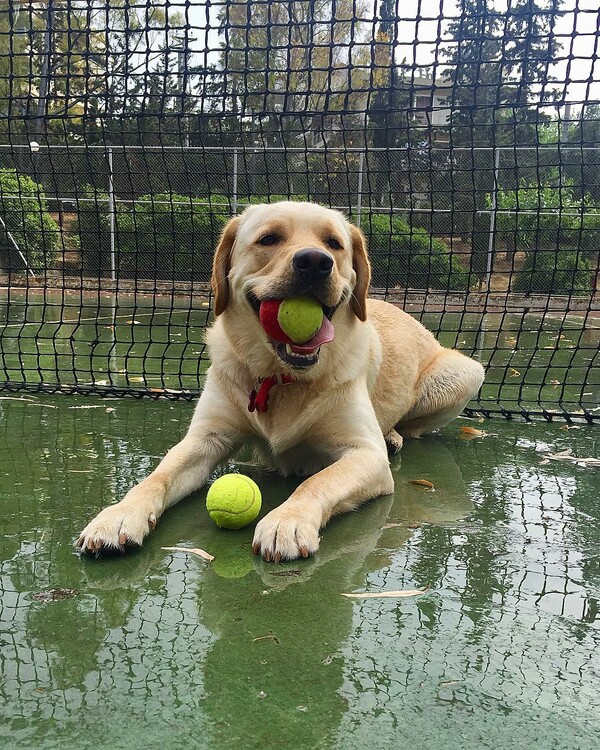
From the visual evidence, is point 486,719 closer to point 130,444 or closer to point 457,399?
point 130,444

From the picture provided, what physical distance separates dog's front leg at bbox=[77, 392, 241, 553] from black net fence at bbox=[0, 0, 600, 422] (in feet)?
5.29

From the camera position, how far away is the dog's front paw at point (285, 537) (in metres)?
2.02

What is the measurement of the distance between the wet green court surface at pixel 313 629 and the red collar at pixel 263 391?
0.37 m

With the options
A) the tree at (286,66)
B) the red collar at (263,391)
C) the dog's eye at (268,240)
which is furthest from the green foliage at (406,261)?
the red collar at (263,391)

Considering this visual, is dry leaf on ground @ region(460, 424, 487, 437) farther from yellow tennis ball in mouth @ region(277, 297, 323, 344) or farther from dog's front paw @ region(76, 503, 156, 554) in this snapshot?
dog's front paw @ region(76, 503, 156, 554)

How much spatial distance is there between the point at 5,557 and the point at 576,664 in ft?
5.23

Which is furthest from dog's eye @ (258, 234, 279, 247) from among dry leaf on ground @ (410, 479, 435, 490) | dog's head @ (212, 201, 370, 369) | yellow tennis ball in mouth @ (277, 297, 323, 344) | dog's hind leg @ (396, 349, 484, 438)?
dog's hind leg @ (396, 349, 484, 438)

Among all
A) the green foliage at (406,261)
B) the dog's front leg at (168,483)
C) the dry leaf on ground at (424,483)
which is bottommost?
the green foliage at (406,261)

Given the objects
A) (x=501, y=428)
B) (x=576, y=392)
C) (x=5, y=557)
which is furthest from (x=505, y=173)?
(x=5, y=557)

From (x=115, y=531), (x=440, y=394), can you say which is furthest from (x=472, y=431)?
(x=115, y=531)

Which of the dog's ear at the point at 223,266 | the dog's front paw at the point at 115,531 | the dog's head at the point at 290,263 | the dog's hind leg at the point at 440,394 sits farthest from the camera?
the dog's hind leg at the point at 440,394

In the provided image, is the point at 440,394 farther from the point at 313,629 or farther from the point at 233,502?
the point at 313,629

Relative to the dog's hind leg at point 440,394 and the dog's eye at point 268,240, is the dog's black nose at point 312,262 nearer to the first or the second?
the dog's eye at point 268,240

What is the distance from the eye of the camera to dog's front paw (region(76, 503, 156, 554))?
6.54 feet
